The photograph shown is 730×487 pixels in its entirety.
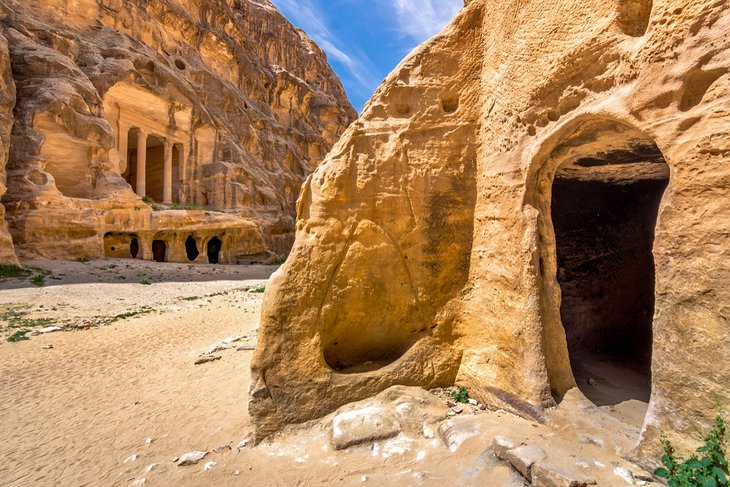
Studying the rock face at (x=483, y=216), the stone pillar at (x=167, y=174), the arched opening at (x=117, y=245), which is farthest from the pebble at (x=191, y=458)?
the stone pillar at (x=167, y=174)

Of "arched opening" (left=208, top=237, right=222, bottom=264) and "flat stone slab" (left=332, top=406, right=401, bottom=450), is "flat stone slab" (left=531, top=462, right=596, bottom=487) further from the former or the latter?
"arched opening" (left=208, top=237, right=222, bottom=264)

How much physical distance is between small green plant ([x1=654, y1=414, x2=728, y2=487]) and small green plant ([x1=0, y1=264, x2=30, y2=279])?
18101mm

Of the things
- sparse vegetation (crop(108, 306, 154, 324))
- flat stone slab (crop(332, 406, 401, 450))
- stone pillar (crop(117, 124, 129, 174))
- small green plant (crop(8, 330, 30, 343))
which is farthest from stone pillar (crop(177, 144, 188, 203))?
flat stone slab (crop(332, 406, 401, 450))

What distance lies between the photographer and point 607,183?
19.2ft

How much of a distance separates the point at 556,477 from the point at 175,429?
4412 mm

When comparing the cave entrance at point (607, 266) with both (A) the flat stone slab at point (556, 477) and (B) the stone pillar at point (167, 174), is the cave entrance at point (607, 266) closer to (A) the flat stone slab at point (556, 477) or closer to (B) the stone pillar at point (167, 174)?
(A) the flat stone slab at point (556, 477)

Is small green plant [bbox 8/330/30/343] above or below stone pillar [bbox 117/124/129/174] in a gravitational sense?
below

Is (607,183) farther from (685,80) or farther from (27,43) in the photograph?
(27,43)

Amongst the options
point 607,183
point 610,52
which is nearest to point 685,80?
point 610,52

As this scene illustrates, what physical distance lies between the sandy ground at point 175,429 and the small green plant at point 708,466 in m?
0.34

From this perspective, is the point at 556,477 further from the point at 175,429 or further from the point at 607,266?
the point at 607,266

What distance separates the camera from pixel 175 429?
15.6 ft

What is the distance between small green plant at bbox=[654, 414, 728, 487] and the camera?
8.05ft

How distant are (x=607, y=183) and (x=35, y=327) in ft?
41.1
